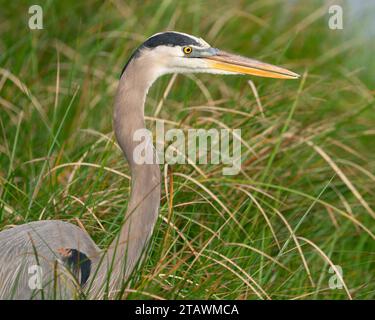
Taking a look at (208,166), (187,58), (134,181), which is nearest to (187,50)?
(187,58)

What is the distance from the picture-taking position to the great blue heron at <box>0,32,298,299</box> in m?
3.30

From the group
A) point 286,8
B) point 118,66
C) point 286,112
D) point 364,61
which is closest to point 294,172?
point 286,112

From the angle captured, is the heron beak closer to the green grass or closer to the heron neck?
the heron neck

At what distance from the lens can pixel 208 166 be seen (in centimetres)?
433

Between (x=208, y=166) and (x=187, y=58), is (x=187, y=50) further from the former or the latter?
(x=208, y=166)

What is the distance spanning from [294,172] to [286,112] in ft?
1.02

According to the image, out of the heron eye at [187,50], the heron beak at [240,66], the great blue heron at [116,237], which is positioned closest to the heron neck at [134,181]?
the great blue heron at [116,237]

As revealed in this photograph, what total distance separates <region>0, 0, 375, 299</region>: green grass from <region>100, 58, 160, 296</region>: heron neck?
0.27 ft

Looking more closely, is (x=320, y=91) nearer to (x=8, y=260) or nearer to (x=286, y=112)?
(x=286, y=112)

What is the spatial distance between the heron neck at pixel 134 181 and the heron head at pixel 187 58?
0.18 feet

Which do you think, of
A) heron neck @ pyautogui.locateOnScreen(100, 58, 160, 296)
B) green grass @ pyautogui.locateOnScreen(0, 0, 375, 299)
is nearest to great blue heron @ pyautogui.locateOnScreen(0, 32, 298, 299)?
heron neck @ pyautogui.locateOnScreen(100, 58, 160, 296)

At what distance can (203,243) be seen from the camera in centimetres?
384

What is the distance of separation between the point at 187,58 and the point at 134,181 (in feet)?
1.59

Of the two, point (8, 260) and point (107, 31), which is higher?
point (107, 31)
